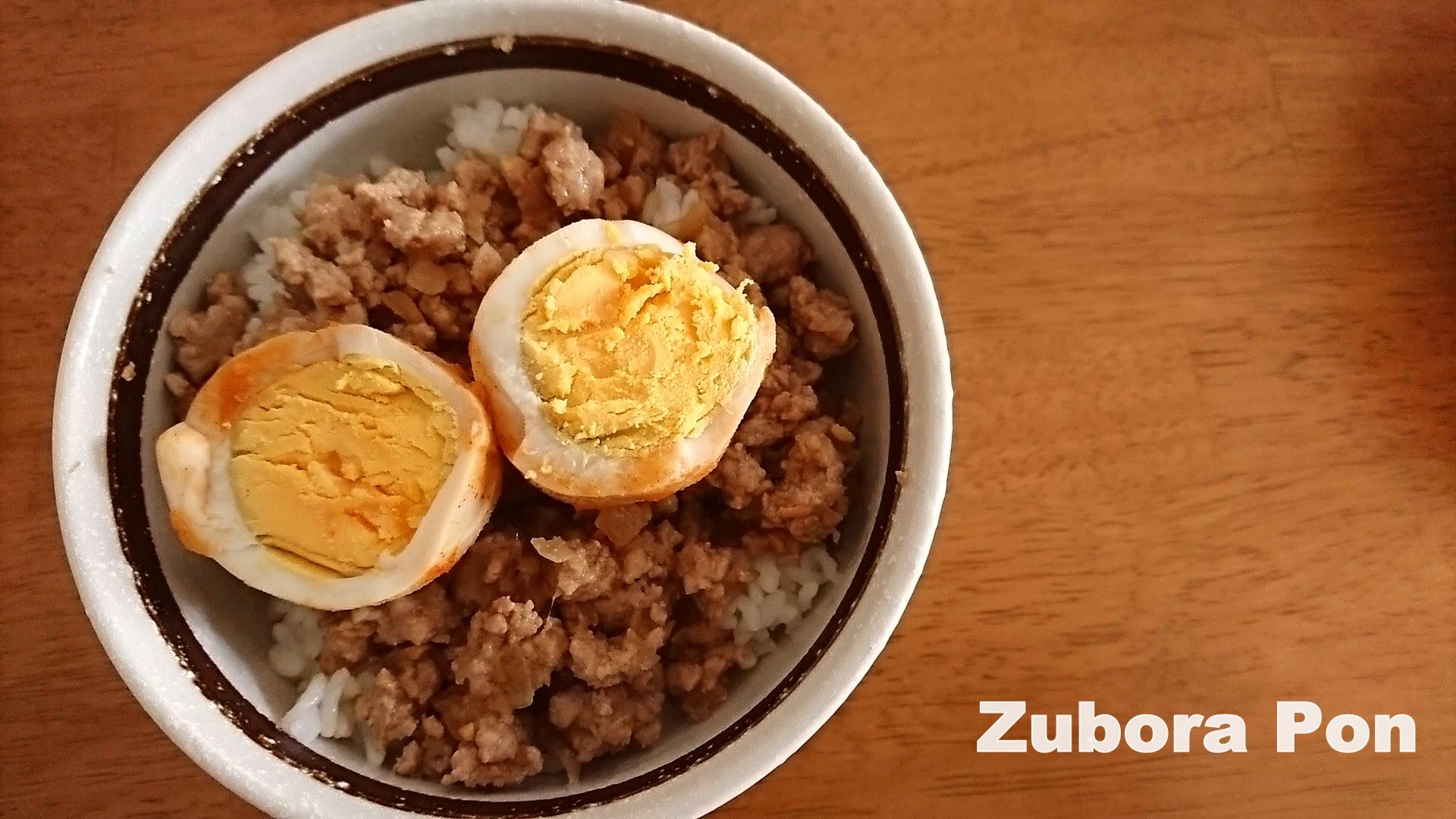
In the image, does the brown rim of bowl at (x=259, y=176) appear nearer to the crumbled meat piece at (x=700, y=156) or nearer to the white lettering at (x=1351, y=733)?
the crumbled meat piece at (x=700, y=156)

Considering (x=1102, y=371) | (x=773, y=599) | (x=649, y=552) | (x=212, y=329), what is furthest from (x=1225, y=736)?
(x=212, y=329)

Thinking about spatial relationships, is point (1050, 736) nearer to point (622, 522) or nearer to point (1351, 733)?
point (1351, 733)

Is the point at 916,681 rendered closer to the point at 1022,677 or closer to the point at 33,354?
the point at 1022,677

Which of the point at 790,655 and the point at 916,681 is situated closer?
the point at 790,655

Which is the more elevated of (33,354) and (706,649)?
(33,354)

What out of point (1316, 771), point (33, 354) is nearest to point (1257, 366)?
point (1316, 771)

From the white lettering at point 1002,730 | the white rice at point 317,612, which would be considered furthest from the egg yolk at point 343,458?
the white lettering at point 1002,730

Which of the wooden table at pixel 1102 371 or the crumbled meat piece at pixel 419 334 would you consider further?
the wooden table at pixel 1102 371
